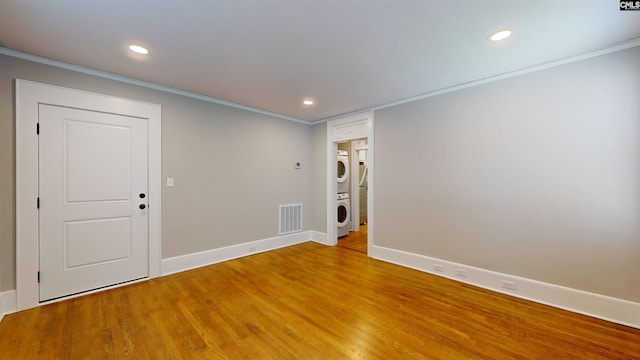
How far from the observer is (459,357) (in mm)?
1766

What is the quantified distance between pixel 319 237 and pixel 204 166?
2.51m

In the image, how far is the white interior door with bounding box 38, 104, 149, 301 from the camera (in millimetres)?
2496

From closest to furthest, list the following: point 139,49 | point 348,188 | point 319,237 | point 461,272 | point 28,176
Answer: point 139,49, point 28,176, point 461,272, point 319,237, point 348,188

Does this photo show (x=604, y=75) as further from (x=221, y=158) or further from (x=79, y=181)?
(x=79, y=181)

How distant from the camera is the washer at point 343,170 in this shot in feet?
17.8

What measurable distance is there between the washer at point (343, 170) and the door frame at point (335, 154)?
0.69 m

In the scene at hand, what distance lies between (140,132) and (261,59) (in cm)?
185

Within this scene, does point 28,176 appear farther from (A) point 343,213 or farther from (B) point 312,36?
(A) point 343,213

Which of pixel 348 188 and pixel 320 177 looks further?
pixel 348 188

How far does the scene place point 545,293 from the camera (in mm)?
2523

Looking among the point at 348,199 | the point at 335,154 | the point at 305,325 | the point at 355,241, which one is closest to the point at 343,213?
the point at 348,199

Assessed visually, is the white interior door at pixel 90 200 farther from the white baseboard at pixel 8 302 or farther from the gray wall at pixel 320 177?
the gray wall at pixel 320 177

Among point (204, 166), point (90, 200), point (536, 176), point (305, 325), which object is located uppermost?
point (204, 166)

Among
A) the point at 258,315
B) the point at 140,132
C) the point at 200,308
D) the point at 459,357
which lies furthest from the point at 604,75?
the point at 140,132
